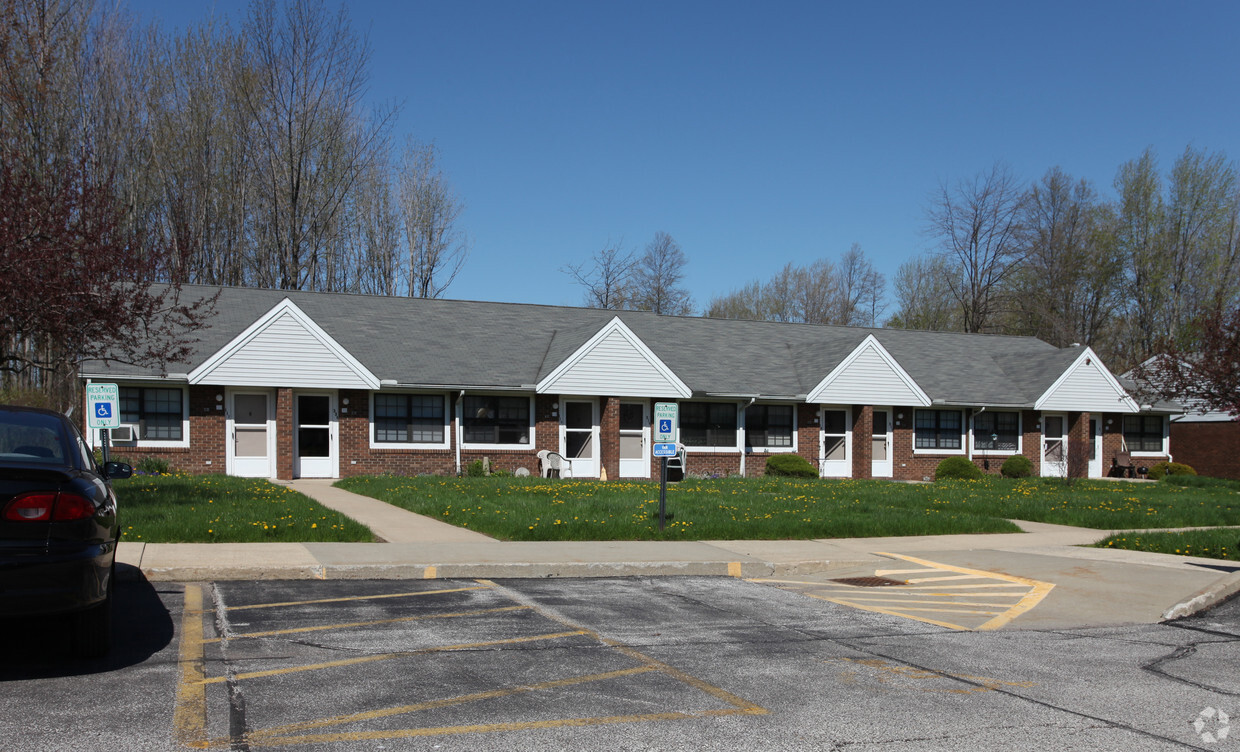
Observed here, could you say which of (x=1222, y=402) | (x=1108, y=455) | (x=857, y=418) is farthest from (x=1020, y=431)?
(x=1222, y=402)

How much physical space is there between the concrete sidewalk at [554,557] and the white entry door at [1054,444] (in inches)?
843

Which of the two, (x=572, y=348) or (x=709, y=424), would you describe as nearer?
(x=572, y=348)

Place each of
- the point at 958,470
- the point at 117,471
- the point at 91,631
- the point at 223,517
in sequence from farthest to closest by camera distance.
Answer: the point at 958,470
the point at 223,517
the point at 117,471
the point at 91,631

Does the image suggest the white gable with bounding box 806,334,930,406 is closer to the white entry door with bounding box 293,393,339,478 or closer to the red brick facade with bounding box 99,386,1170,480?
the red brick facade with bounding box 99,386,1170,480

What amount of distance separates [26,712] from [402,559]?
5859 millimetres

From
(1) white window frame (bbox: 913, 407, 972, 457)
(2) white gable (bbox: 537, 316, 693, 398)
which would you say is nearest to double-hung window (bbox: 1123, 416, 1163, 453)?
(1) white window frame (bbox: 913, 407, 972, 457)

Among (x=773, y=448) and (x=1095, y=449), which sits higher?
(x=773, y=448)

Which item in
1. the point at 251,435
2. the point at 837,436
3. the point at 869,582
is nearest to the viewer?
the point at 869,582

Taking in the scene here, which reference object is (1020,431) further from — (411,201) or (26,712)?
(26,712)

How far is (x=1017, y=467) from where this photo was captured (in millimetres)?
32812

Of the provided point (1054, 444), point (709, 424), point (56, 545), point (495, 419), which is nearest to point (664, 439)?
point (56, 545)

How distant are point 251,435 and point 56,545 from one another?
19982 mm

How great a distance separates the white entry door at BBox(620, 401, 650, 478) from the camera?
94.9 ft

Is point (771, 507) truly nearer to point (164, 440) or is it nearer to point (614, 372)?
point (614, 372)
